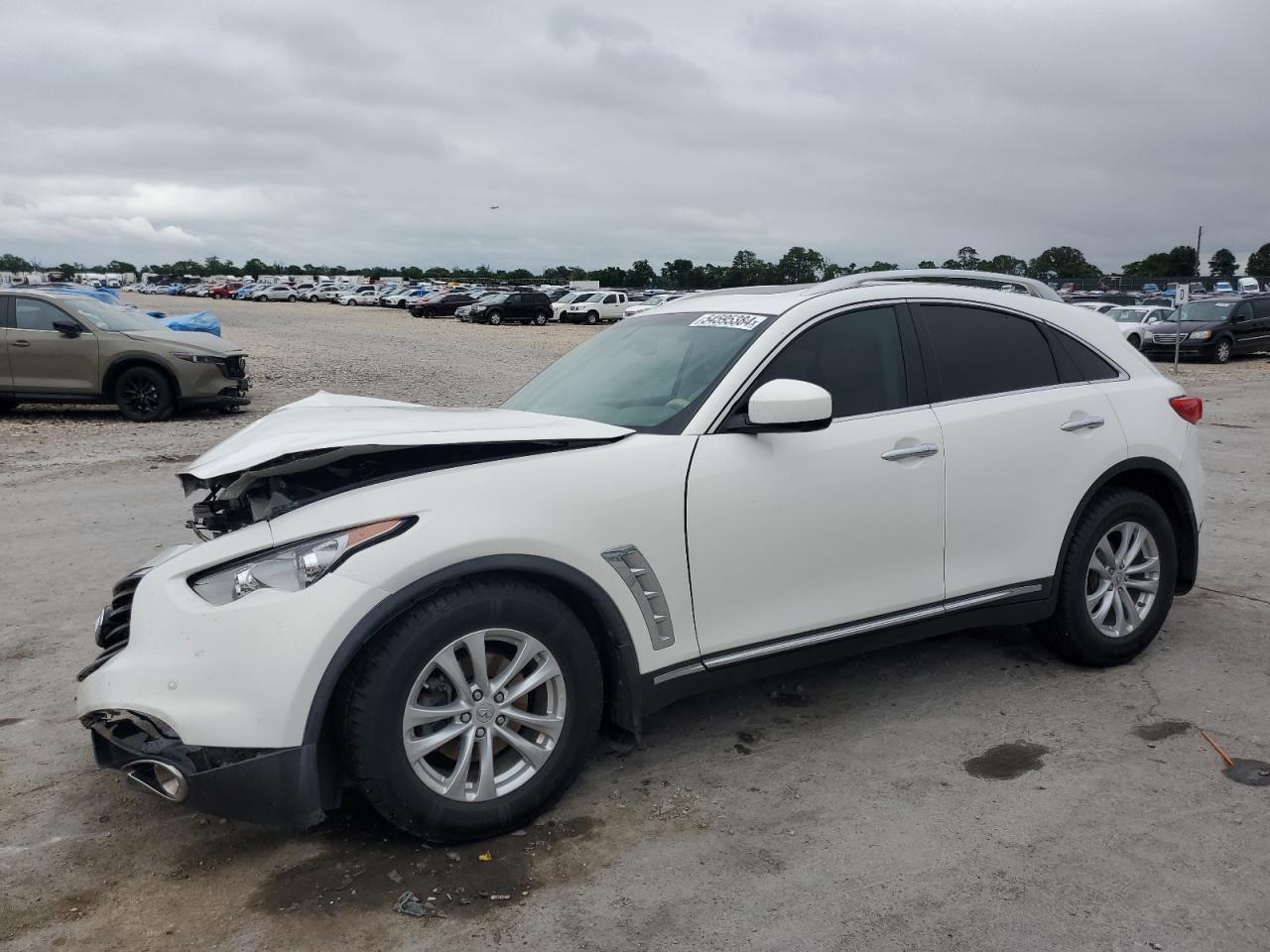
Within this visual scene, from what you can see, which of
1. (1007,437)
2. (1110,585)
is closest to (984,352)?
(1007,437)

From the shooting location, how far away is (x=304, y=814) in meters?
2.97

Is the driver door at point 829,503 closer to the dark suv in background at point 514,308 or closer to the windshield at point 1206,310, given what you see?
the windshield at point 1206,310

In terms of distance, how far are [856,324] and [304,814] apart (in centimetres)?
266

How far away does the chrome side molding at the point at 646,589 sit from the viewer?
3387 millimetres

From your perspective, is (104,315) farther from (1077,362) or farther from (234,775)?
(1077,362)

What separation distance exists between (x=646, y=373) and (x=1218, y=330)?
87.4ft

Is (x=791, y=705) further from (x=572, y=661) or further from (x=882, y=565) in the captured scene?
(x=572, y=661)

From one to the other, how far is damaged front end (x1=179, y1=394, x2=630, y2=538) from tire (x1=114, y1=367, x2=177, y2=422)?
436 inches

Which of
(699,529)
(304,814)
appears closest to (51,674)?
(304,814)

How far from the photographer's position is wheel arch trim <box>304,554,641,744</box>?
116 inches

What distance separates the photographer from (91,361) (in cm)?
1348

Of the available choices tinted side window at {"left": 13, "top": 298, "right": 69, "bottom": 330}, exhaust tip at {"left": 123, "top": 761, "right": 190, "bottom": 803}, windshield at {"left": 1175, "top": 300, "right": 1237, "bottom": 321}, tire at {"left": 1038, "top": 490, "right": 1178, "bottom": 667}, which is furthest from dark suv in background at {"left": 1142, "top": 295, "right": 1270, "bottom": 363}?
exhaust tip at {"left": 123, "top": 761, "right": 190, "bottom": 803}

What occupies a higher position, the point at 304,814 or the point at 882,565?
the point at 882,565

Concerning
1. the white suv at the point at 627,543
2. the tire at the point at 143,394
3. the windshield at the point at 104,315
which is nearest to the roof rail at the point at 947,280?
the white suv at the point at 627,543
